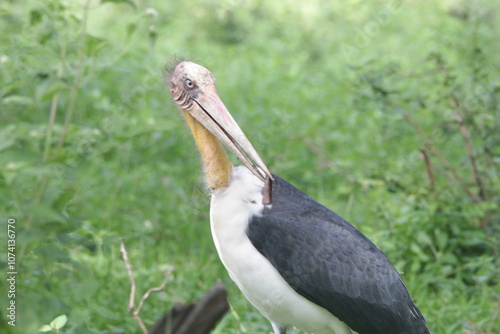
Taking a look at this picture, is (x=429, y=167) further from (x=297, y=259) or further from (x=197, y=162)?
(x=297, y=259)

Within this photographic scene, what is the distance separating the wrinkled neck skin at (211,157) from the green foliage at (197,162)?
13cm

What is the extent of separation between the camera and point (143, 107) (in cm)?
720

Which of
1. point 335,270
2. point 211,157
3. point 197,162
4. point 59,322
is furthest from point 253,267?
point 59,322

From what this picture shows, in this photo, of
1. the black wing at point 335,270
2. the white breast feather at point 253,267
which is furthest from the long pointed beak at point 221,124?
the black wing at point 335,270

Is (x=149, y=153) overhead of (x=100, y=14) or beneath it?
beneath

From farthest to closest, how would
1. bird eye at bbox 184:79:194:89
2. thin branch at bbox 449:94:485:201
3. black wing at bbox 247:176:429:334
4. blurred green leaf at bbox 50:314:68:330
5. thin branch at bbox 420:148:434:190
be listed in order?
thin branch at bbox 449:94:485:201
thin branch at bbox 420:148:434:190
bird eye at bbox 184:79:194:89
black wing at bbox 247:176:429:334
blurred green leaf at bbox 50:314:68:330

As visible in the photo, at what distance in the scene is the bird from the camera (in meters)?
3.44

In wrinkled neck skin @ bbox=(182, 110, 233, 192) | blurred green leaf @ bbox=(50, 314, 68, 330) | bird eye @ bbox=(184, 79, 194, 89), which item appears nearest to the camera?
blurred green leaf @ bbox=(50, 314, 68, 330)

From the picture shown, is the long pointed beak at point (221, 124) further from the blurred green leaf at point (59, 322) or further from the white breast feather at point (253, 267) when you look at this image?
the blurred green leaf at point (59, 322)

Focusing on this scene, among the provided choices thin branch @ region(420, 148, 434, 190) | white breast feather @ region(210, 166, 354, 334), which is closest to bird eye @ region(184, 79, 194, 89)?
white breast feather @ region(210, 166, 354, 334)

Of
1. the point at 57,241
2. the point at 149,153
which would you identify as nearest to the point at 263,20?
the point at 149,153

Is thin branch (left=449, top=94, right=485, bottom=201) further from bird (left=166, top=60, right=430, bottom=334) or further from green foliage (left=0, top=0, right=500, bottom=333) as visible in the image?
bird (left=166, top=60, right=430, bottom=334)

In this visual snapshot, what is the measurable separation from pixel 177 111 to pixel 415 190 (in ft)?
7.13

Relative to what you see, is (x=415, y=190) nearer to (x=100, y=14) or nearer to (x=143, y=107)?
(x=143, y=107)
